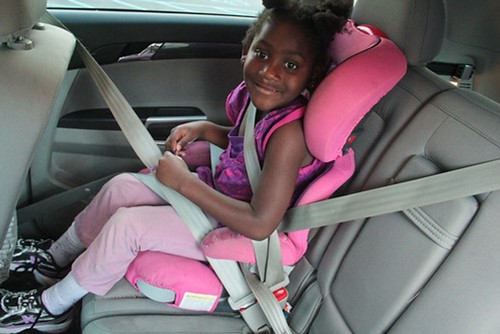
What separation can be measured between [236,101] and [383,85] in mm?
531

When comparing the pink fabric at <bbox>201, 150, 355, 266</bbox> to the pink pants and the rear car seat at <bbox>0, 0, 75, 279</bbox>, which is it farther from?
the rear car seat at <bbox>0, 0, 75, 279</bbox>

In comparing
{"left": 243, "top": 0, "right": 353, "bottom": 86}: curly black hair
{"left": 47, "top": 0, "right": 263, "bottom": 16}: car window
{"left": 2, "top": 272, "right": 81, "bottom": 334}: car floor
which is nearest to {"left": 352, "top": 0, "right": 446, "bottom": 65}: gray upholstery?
{"left": 243, "top": 0, "right": 353, "bottom": 86}: curly black hair

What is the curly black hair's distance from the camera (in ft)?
3.97

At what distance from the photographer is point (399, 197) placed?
3.82ft

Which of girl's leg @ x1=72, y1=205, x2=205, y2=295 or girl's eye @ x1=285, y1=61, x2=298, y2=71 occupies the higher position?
girl's eye @ x1=285, y1=61, x2=298, y2=71

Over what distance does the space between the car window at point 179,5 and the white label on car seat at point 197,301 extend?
112cm

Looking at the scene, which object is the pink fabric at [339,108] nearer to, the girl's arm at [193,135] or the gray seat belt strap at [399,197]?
the gray seat belt strap at [399,197]

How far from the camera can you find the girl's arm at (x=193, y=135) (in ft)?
5.40

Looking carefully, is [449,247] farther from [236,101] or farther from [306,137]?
[236,101]

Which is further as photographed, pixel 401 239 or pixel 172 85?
pixel 172 85

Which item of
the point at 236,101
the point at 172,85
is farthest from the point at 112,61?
the point at 236,101

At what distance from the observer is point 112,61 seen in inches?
77.5

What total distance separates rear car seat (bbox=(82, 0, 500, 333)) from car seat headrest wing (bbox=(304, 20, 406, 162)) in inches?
4.8

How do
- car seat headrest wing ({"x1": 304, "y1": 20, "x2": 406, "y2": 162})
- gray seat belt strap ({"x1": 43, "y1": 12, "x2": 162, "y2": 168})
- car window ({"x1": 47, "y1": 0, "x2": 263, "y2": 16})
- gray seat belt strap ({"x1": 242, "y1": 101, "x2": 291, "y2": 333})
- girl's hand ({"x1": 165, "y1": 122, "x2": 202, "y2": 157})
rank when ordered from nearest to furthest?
car seat headrest wing ({"x1": 304, "y1": 20, "x2": 406, "y2": 162})
gray seat belt strap ({"x1": 242, "y1": 101, "x2": 291, "y2": 333})
gray seat belt strap ({"x1": 43, "y1": 12, "x2": 162, "y2": 168})
girl's hand ({"x1": 165, "y1": 122, "x2": 202, "y2": 157})
car window ({"x1": 47, "y1": 0, "x2": 263, "y2": 16})
